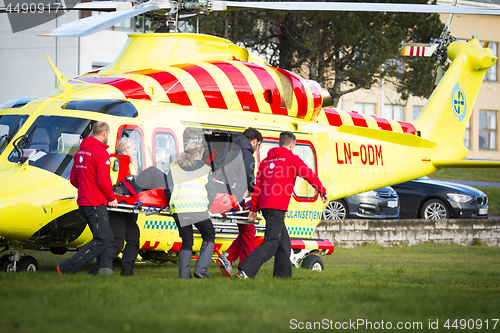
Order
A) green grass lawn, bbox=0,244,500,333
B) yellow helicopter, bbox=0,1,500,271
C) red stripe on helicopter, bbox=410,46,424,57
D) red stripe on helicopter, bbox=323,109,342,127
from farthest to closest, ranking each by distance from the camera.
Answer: red stripe on helicopter, bbox=410,46,424,57 < red stripe on helicopter, bbox=323,109,342,127 < yellow helicopter, bbox=0,1,500,271 < green grass lawn, bbox=0,244,500,333

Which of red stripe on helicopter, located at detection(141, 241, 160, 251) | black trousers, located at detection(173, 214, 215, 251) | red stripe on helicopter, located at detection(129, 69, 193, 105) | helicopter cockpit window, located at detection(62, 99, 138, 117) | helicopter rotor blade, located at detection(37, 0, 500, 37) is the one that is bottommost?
red stripe on helicopter, located at detection(141, 241, 160, 251)

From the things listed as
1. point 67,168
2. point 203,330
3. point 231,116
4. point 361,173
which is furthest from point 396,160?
point 203,330

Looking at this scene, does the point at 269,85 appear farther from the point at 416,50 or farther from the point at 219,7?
the point at 416,50

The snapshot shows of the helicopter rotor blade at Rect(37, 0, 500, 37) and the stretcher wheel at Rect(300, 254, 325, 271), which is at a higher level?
the helicopter rotor blade at Rect(37, 0, 500, 37)

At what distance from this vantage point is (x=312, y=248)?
9.52 m

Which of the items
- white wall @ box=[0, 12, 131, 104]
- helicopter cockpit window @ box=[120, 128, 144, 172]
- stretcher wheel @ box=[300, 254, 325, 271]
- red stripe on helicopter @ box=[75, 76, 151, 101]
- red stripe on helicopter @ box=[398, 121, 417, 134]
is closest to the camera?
helicopter cockpit window @ box=[120, 128, 144, 172]

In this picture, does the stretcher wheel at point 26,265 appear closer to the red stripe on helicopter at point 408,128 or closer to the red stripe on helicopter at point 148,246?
the red stripe on helicopter at point 148,246

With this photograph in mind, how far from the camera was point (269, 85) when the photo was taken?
387 inches

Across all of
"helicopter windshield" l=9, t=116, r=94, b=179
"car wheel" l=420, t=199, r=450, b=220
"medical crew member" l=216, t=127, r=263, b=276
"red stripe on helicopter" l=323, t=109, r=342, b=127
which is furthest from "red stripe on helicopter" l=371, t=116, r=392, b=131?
"helicopter windshield" l=9, t=116, r=94, b=179

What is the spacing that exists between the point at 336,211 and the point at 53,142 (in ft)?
33.2

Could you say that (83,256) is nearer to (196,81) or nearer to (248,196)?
(248,196)

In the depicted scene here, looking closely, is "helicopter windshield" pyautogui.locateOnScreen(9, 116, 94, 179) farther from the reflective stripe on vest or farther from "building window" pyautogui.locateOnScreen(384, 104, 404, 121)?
"building window" pyautogui.locateOnScreen(384, 104, 404, 121)

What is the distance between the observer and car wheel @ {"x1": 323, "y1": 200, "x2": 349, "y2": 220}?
16.4 meters

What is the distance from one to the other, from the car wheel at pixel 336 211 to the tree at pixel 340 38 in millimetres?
5892
